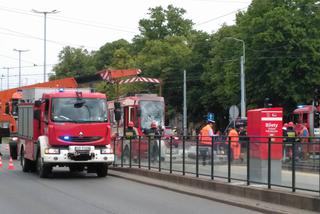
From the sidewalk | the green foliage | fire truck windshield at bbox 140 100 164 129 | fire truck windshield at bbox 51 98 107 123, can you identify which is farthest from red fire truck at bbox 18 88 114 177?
fire truck windshield at bbox 140 100 164 129

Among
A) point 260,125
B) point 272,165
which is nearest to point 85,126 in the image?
point 260,125

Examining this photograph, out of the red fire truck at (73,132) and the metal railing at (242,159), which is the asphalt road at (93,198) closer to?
the red fire truck at (73,132)

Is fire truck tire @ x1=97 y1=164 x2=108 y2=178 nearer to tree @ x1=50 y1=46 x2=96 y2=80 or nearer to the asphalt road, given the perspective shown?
the asphalt road

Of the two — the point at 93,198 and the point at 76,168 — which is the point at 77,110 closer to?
the point at 76,168

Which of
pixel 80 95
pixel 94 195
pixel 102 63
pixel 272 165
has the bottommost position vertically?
pixel 94 195

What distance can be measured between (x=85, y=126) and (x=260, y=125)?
708cm

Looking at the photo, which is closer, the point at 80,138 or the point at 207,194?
the point at 207,194

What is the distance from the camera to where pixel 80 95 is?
21.9m

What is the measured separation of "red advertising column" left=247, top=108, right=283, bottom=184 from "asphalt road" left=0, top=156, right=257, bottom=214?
4.22ft

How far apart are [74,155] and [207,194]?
6.48 m

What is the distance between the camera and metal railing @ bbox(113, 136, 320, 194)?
13430 mm

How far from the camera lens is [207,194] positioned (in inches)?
634

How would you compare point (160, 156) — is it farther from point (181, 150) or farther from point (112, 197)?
point (112, 197)

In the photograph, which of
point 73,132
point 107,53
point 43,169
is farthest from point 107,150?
point 107,53
